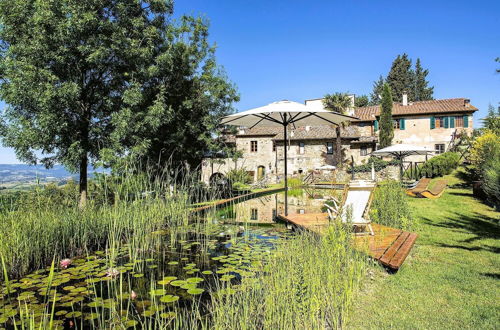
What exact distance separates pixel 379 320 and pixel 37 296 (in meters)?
3.21

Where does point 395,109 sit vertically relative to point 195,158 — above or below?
above

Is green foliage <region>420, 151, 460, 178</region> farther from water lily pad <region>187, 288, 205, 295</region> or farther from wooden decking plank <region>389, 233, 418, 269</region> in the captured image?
water lily pad <region>187, 288, 205, 295</region>

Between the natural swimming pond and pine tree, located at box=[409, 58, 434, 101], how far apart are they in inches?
1962

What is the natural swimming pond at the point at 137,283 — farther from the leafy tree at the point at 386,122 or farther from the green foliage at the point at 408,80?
the green foliage at the point at 408,80

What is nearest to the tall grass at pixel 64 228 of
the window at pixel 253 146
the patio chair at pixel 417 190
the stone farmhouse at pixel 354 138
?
the patio chair at pixel 417 190

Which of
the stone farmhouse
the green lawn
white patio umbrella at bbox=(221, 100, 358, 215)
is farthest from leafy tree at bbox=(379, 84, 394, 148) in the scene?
the green lawn

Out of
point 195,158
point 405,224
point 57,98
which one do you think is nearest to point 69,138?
point 57,98

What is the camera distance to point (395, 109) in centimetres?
3158

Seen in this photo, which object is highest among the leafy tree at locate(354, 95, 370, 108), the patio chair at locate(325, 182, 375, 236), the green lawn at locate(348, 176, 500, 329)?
the leafy tree at locate(354, 95, 370, 108)

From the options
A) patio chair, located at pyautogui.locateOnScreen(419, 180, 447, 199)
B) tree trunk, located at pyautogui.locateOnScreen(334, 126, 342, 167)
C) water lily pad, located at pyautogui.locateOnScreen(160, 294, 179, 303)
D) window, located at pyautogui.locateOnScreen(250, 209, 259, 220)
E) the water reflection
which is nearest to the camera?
water lily pad, located at pyautogui.locateOnScreen(160, 294, 179, 303)

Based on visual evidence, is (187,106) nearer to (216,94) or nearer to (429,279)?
(216,94)

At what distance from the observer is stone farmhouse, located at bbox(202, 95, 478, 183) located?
29.4m

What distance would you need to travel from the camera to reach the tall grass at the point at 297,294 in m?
2.32

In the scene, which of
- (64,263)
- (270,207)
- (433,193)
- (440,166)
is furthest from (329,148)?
(64,263)
